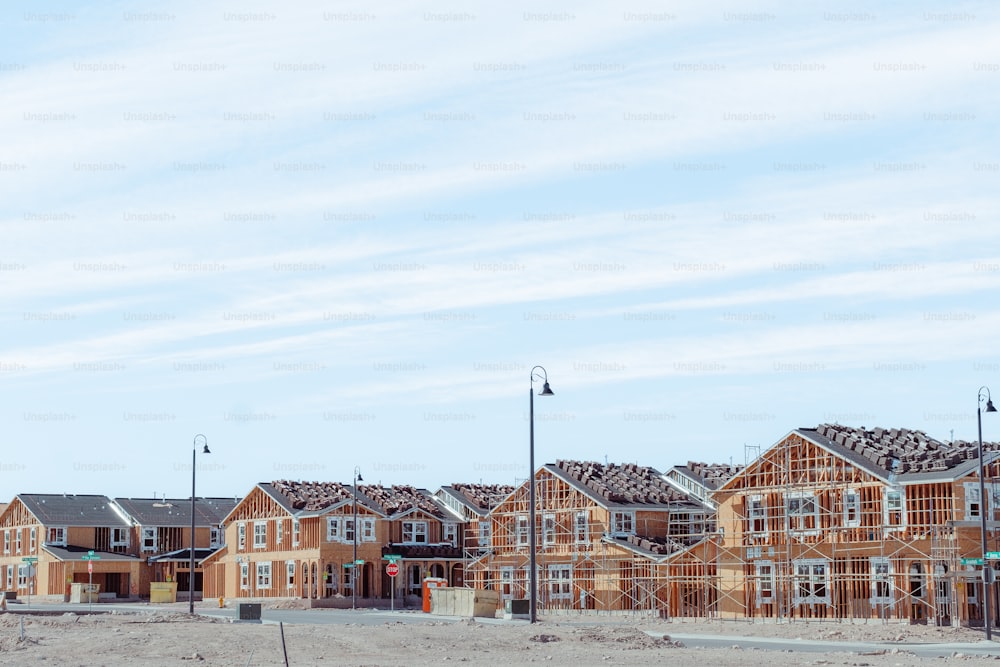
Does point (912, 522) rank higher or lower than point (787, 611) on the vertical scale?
higher

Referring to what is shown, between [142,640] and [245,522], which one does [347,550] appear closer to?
[245,522]

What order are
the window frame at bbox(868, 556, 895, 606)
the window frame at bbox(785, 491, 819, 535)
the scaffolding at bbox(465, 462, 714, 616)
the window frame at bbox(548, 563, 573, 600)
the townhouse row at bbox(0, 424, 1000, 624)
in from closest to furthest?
the townhouse row at bbox(0, 424, 1000, 624)
the window frame at bbox(868, 556, 895, 606)
the window frame at bbox(785, 491, 819, 535)
the scaffolding at bbox(465, 462, 714, 616)
the window frame at bbox(548, 563, 573, 600)

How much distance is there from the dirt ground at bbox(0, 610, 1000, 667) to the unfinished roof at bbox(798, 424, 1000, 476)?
29.6ft

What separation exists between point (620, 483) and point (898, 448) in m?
20.6

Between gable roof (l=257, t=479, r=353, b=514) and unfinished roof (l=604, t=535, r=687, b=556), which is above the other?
gable roof (l=257, t=479, r=353, b=514)

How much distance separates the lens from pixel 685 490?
265 ft

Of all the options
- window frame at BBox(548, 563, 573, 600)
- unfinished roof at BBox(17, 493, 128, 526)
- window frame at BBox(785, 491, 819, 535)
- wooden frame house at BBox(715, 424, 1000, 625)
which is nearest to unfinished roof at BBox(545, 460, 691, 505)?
window frame at BBox(548, 563, 573, 600)

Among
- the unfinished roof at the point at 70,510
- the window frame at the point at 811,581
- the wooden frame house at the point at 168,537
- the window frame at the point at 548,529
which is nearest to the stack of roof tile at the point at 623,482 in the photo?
the window frame at the point at 548,529

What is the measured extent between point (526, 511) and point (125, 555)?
1555 inches

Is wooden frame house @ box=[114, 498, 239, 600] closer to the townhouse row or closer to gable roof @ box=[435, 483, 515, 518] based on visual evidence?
the townhouse row

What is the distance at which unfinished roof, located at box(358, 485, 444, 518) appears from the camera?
92.4 m

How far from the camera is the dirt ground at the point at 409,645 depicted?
3434cm

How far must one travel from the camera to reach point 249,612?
53094mm

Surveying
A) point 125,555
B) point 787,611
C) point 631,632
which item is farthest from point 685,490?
point 125,555
